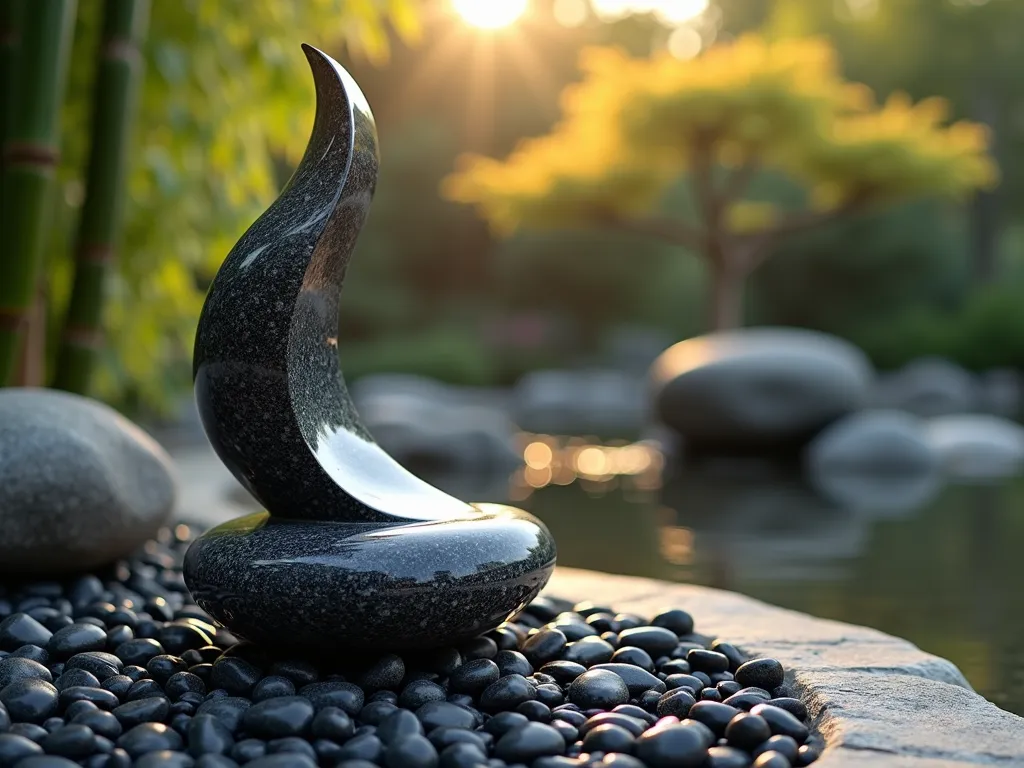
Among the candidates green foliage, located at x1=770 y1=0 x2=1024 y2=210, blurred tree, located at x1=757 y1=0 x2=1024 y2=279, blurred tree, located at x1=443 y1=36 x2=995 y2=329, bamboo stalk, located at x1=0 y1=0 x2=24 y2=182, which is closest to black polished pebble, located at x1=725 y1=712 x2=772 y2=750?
bamboo stalk, located at x1=0 y1=0 x2=24 y2=182

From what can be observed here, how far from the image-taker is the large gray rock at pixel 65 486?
3.32 metres

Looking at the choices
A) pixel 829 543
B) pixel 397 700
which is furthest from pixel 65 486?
pixel 829 543

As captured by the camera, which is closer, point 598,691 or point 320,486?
point 598,691

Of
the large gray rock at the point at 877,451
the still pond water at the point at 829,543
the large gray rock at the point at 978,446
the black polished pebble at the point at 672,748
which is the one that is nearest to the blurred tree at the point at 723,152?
the large gray rock at the point at 978,446

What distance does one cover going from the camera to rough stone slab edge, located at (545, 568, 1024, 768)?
2072 millimetres

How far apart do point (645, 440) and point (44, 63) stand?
9.38 metres

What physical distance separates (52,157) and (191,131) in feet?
3.95

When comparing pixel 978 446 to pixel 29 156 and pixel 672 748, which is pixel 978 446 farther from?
pixel 672 748

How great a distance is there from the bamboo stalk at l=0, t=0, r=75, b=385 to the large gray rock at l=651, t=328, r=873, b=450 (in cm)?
713

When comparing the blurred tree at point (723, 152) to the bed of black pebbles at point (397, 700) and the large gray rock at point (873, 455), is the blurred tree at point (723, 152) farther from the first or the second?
the bed of black pebbles at point (397, 700)

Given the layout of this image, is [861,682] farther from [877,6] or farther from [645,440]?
[877,6]

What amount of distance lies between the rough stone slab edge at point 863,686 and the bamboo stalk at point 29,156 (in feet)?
7.08

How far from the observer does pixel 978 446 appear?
10250mm

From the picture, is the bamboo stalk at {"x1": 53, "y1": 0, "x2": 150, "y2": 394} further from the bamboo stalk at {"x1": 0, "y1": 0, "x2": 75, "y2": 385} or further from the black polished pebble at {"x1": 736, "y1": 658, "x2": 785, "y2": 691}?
the black polished pebble at {"x1": 736, "y1": 658, "x2": 785, "y2": 691}
